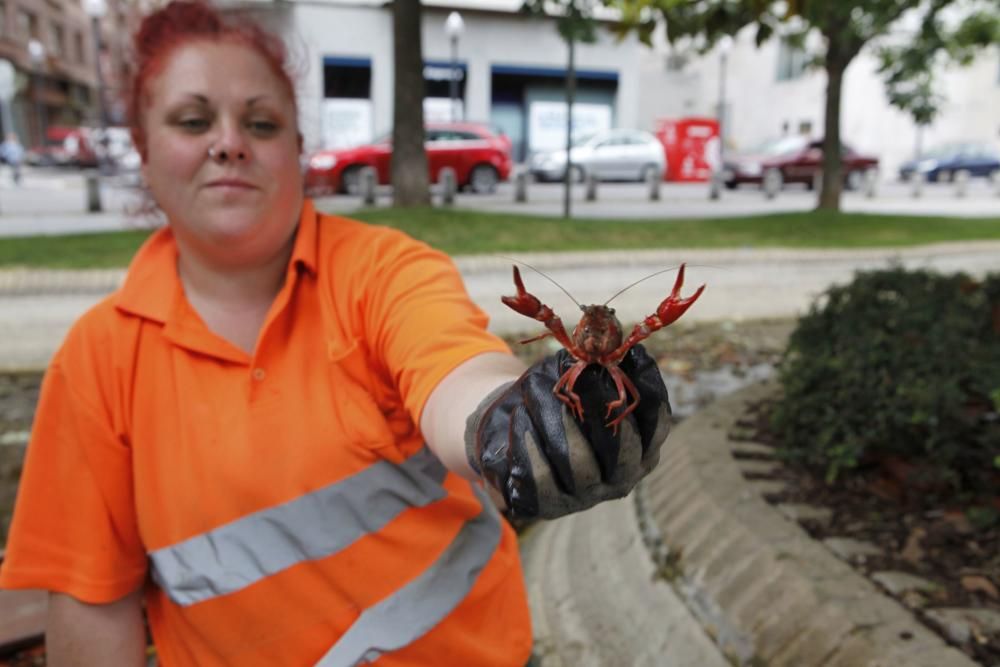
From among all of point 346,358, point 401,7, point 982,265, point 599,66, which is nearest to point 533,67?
point 599,66

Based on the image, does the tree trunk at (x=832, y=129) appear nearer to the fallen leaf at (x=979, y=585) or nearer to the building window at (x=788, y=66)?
the fallen leaf at (x=979, y=585)

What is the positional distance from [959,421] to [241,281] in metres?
2.62

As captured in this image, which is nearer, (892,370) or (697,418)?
(892,370)

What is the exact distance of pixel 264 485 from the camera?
1.75 metres

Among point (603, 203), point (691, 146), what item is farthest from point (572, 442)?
point (691, 146)

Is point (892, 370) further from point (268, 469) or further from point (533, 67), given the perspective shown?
point (533, 67)

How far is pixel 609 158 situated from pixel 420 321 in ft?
81.3

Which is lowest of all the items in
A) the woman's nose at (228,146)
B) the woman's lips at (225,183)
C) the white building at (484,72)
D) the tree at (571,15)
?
the woman's lips at (225,183)

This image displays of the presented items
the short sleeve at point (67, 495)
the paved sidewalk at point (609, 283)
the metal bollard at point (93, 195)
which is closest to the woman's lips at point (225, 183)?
the short sleeve at point (67, 495)

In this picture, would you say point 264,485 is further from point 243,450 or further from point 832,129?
point 832,129

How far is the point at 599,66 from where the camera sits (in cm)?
3275

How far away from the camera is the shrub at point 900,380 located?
2.99 metres

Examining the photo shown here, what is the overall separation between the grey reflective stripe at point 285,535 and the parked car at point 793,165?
26.9 metres

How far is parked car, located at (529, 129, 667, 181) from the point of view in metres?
25.4
